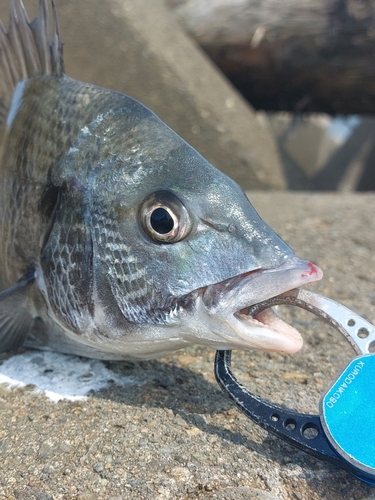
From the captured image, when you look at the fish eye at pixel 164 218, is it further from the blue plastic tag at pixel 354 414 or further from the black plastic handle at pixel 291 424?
the blue plastic tag at pixel 354 414

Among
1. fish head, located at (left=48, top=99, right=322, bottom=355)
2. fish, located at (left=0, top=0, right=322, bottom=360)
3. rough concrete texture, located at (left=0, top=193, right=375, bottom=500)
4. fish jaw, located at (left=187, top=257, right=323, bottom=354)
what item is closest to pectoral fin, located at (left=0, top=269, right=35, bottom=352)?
fish, located at (left=0, top=0, right=322, bottom=360)

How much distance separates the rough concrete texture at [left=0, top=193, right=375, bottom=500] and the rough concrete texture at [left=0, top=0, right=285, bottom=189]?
2.92 metres

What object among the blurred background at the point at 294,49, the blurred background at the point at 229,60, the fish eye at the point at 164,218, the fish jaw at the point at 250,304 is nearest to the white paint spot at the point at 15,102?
the fish eye at the point at 164,218

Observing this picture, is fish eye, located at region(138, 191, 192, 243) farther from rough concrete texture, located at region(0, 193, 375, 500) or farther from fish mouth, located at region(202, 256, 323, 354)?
rough concrete texture, located at region(0, 193, 375, 500)

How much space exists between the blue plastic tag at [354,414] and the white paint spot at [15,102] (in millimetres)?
1600

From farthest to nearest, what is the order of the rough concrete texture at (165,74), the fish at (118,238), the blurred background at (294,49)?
the blurred background at (294,49) → the rough concrete texture at (165,74) → the fish at (118,238)

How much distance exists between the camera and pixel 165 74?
441cm

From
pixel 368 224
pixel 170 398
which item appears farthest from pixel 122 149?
pixel 368 224

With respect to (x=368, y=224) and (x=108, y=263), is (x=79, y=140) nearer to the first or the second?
(x=108, y=263)

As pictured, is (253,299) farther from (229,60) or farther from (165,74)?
(229,60)

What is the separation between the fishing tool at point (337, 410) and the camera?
123cm

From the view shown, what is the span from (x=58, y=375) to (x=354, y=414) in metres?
1.06

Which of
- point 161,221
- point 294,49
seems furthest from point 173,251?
point 294,49

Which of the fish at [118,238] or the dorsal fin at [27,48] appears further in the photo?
the dorsal fin at [27,48]
